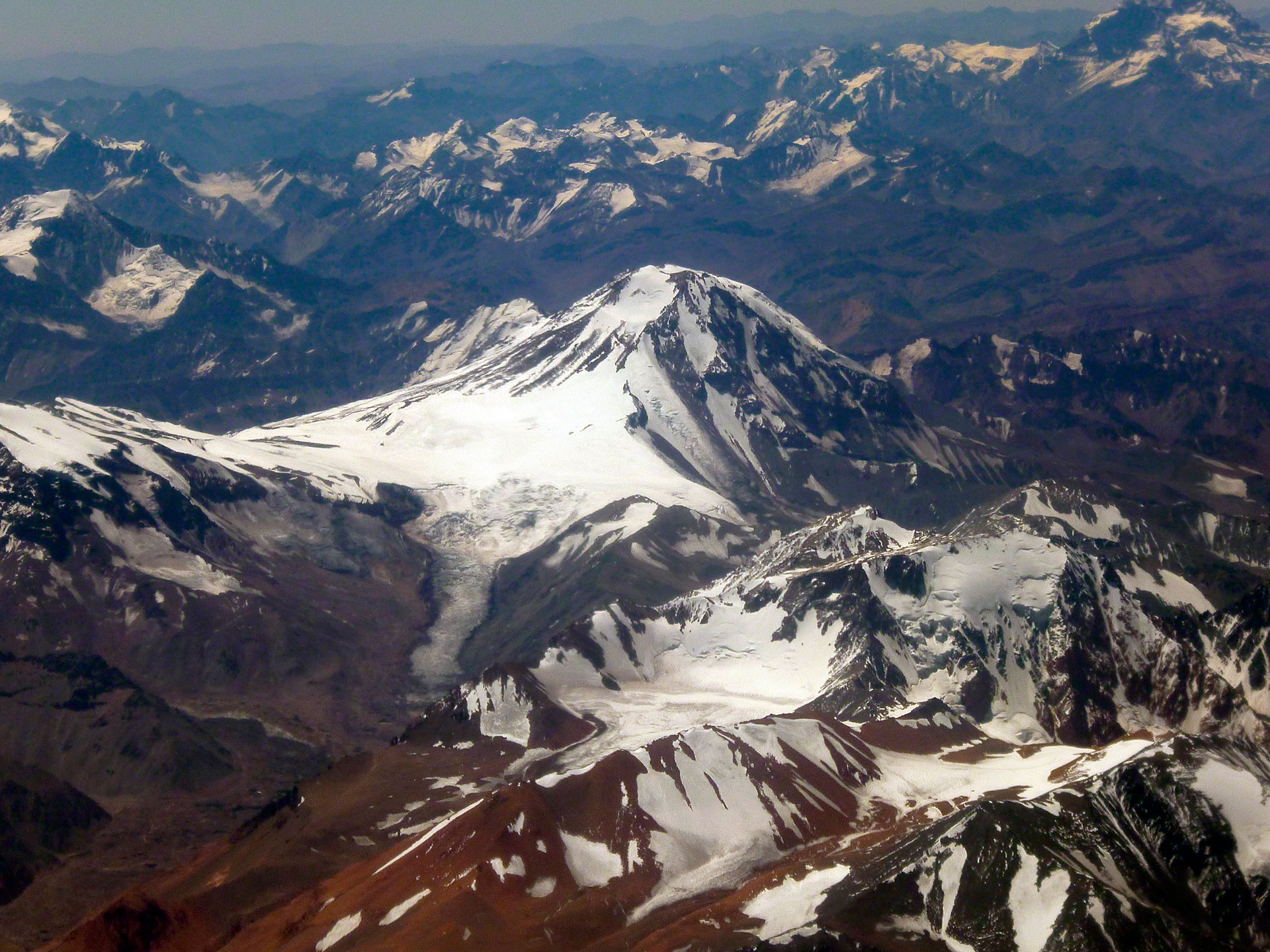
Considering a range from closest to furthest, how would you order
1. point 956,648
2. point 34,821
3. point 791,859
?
1. point 791,859
2. point 34,821
3. point 956,648

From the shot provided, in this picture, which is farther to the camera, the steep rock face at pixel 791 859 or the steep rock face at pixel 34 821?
the steep rock face at pixel 34 821

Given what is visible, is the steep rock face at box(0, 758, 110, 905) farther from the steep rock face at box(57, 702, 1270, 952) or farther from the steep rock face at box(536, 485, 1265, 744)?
the steep rock face at box(536, 485, 1265, 744)

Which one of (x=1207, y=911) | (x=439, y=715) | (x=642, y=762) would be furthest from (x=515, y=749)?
(x=1207, y=911)

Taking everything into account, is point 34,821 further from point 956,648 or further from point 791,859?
point 956,648

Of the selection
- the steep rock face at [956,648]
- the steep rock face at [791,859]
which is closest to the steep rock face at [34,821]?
the steep rock face at [791,859]

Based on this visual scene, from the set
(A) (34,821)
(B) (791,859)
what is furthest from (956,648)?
(A) (34,821)

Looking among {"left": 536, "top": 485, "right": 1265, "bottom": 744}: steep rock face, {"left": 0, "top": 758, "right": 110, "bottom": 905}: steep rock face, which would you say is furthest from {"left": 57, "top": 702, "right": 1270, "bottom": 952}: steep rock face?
{"left": 0, "top": 758, "right": 110, "bottom": 905}: steep rock face

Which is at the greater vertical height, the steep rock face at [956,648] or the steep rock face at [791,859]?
the steep rock face at [791,859]

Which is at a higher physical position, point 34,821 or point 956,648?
point 34,821

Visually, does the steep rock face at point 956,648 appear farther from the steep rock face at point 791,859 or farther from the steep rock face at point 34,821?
the steep rock face at point 34,821

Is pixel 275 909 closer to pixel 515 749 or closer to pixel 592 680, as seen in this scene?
pixel 515 749

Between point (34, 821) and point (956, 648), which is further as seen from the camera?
point (956, 648)
